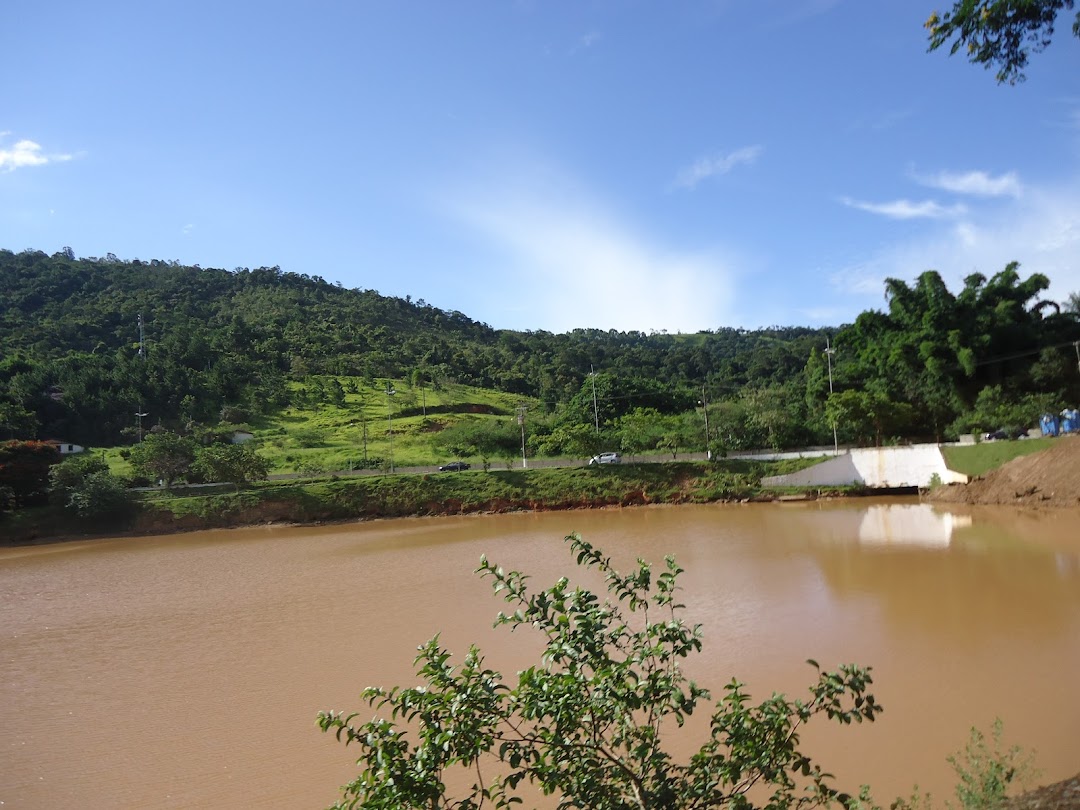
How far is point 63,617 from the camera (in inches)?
695

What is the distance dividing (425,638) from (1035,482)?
2510 centimetres

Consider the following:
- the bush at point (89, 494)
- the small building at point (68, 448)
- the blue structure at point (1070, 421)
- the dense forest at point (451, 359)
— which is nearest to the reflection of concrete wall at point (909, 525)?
the blue structure at point (1070, 421)

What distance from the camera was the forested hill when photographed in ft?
200

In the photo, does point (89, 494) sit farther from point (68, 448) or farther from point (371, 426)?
point (371, 426)

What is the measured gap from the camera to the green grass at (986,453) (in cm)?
2856

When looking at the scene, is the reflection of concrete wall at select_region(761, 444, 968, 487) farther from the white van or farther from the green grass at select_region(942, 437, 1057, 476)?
the white van

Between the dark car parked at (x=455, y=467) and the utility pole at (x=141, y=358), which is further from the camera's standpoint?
the utility pole at (x=141, y=358)

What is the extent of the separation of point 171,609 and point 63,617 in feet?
8.80

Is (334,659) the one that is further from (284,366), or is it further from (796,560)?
(284,366)

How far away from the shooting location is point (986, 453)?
30203 millimetres

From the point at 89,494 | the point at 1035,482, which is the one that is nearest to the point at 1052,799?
the point at 1035,482

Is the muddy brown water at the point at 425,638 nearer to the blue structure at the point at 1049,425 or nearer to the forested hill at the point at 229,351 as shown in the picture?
the blue structure at the point at 1049,425

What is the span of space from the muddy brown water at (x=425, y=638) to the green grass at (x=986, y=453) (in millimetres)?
4275

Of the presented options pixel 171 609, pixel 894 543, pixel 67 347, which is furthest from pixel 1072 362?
pixel 67 347
